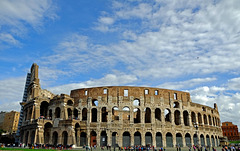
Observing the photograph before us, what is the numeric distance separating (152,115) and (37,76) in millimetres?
26826

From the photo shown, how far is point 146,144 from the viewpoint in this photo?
37.9 metres

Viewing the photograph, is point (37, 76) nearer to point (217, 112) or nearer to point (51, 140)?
point (51, 140)

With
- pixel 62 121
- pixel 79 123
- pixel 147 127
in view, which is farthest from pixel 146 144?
pixel 62 121

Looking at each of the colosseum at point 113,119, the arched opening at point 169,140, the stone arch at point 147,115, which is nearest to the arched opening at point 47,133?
the colosseum at point 113,119

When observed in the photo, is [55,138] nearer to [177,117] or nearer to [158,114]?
[158,114]

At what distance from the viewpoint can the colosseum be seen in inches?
1494

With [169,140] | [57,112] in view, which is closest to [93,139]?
[57,112]

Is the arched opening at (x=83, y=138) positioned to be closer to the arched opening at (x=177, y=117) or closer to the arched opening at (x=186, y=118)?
the arched opening at (x=177, y=117)

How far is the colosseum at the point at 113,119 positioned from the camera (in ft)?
124

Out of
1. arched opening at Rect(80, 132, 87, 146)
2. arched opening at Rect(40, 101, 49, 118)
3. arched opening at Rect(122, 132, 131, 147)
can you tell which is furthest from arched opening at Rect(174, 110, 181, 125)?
arched opening at Rect(40, 101, 49, 118)

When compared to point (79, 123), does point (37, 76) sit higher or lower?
higher

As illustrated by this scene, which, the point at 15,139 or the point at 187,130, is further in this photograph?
the point at 15,139

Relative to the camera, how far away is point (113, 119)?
40562 millimetres

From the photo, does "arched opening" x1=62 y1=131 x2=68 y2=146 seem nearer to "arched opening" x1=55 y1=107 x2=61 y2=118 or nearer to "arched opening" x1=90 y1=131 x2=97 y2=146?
"arched opening" x1=90 y1=131 x2=97 y2=146
